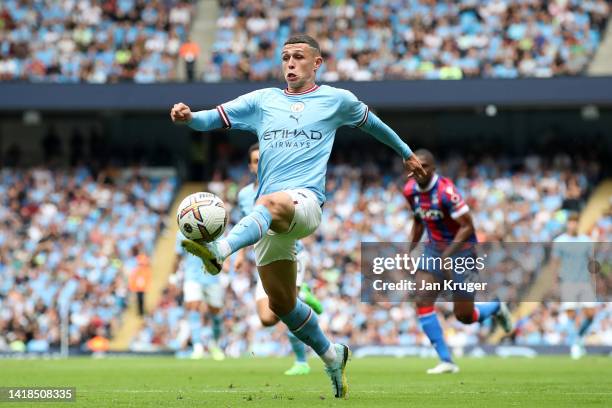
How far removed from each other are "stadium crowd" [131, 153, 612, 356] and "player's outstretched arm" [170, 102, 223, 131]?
15331 mm

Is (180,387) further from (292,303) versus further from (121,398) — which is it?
(292,303)

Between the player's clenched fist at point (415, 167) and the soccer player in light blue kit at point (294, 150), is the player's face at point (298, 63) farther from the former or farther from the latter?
the player's clenched fist at point (415, 167)

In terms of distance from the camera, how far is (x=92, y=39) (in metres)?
29.8

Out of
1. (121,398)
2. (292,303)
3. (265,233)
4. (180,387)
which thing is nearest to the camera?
(265,233)

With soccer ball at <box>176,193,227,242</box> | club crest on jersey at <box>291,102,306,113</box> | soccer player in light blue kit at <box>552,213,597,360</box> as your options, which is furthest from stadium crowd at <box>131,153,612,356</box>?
soccer ball at <box>176,193,227,242</box>

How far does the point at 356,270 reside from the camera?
25.6 meters

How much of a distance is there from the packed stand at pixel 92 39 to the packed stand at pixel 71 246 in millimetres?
2965

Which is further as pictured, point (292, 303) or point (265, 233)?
point (292, 303)

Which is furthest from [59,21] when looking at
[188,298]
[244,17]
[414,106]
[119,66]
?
[188,298]

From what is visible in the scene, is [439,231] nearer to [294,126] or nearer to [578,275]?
[294,126]

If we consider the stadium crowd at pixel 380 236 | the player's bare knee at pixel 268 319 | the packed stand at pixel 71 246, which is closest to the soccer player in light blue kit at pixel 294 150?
the player's bare knee at pixel 268 319

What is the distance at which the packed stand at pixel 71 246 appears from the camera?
25.4 metres

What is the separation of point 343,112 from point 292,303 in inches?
65.8

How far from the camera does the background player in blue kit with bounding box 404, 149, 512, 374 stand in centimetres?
1357
